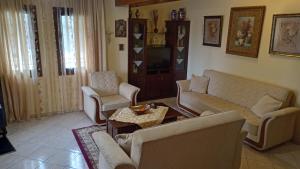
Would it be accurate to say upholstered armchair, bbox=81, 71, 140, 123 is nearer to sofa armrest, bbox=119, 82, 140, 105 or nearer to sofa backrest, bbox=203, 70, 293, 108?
sofa armrest, bbox=119, 82, 140, 105

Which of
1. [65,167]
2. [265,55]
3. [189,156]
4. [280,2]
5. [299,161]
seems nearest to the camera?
[189,156]

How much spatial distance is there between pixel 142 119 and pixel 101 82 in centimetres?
168

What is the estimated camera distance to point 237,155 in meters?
2.62

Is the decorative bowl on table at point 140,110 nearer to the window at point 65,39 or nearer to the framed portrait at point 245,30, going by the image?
the window at point 65,39

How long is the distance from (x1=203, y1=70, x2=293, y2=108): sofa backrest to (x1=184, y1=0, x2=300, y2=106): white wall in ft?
0.61

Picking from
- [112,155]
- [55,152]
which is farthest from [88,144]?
[112,155]

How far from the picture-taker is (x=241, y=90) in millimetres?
4297

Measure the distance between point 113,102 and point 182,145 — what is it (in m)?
2.31

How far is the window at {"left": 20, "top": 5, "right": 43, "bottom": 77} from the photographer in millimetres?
4059

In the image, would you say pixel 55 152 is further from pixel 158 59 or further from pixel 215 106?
pixel 158 59

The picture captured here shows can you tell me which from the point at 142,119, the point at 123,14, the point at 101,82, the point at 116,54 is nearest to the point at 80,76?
the point at 101,82

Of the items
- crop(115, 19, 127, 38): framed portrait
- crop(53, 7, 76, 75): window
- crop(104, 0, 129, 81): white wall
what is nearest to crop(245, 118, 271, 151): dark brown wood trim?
crop(104, 0, 129, 81): white wall

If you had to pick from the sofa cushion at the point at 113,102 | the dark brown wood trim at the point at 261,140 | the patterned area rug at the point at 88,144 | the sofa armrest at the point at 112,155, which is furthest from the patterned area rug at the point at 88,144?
the dark brown wood trim at the point at 261,140

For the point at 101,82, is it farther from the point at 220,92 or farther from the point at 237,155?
the point at 237,155
